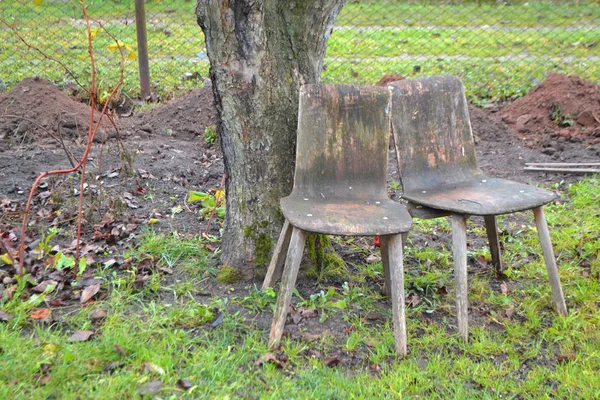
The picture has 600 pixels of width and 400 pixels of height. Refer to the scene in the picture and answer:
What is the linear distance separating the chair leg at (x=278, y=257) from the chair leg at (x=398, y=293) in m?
0.59

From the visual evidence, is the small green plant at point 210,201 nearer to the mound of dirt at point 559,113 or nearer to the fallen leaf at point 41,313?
the fallen leaf at point 41,313

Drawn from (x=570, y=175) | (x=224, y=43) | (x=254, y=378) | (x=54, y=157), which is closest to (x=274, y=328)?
(x=254, y=378)

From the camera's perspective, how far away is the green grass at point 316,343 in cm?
276

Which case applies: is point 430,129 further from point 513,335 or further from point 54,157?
point 54,157

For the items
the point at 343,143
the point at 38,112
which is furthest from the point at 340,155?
the point at 38,112

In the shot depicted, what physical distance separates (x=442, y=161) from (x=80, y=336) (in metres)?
2.22

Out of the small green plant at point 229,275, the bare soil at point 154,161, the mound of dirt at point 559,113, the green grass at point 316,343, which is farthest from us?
the mound of dirt at point 559,113

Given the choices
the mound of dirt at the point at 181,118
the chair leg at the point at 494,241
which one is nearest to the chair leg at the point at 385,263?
the chair leg at the point at 494,241

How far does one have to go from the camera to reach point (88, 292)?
337 cm

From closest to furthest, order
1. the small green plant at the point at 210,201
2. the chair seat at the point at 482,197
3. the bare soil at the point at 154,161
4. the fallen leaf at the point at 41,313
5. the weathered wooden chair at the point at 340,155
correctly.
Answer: the fallen leaf at the point at 41,313, the chair seat at the point at 482,197, the weathered wooden chair at the point at 340,155, the bare soil at the point at 154,161, the small green plant at the point at 210,201

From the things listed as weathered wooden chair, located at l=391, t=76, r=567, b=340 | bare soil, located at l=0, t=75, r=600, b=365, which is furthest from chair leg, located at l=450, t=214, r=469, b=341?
bare soil, located at l=0, t=75, r=600, b=365

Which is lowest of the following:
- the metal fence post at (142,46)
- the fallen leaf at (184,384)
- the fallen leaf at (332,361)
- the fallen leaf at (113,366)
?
the fallen leaf at (332,361)

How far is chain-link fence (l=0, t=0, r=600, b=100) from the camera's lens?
821 centimetres

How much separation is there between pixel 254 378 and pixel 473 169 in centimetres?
188
